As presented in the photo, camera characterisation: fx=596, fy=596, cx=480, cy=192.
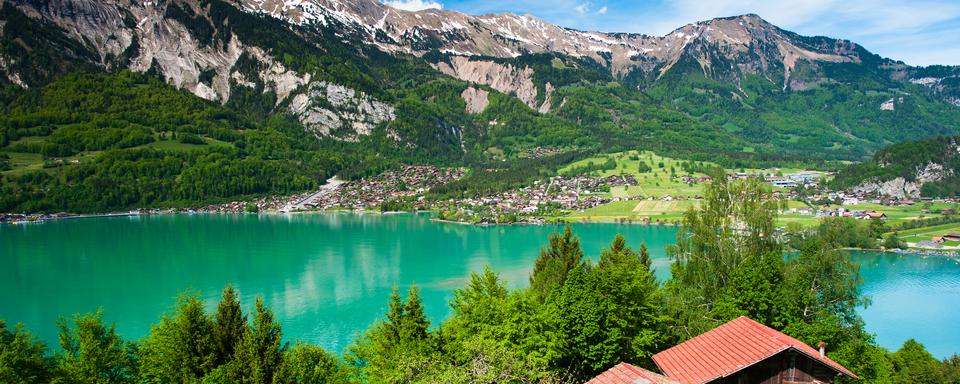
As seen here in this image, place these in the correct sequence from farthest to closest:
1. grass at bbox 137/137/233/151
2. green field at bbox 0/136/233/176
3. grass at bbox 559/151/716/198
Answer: grass at bbox 137/137/233/151 < grass at bbox 559/151/716/198 < green field at bbox 0/136/233/176

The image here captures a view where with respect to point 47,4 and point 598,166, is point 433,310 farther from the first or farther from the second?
point 47,4

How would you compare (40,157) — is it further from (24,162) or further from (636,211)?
(636,211)

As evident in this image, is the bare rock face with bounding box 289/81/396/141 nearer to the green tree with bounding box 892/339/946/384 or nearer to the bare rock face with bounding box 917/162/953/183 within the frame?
the bare rock face with bounding box 917/162/953/183

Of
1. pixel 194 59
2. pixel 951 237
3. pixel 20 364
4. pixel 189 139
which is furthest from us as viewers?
pixel 194 59

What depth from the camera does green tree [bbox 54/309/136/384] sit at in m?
15.0

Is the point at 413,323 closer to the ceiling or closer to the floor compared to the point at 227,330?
closer to the floor

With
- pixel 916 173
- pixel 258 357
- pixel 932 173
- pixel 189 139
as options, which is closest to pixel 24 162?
pixel 189 139

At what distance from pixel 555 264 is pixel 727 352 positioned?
1402 cm

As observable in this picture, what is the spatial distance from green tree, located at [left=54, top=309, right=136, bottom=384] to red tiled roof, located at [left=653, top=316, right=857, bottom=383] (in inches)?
556

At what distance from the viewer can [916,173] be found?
362 ft

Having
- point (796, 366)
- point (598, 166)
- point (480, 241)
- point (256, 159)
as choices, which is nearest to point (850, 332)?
point (796, 366)

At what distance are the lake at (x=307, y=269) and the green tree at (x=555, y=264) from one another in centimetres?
453

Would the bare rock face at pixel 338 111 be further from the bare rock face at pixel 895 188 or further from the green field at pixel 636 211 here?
the bare rock face at pixel 895 188

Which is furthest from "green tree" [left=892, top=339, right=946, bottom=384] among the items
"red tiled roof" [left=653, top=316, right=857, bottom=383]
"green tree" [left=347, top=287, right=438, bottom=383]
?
"green tree" [left=347, top=287, right=438, bottom=383]
